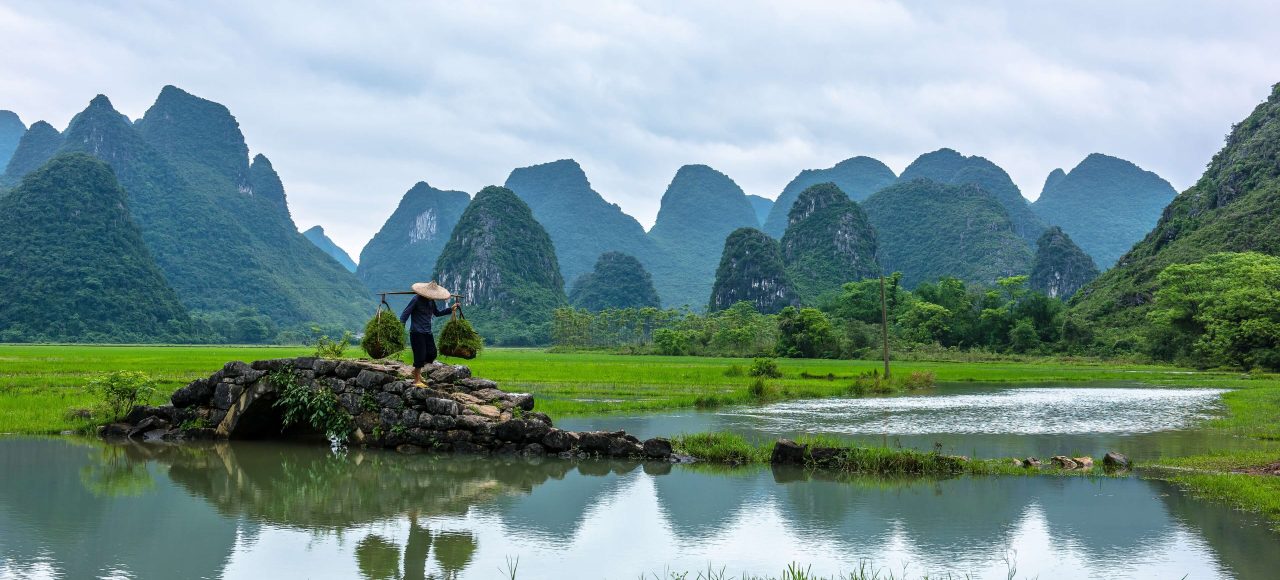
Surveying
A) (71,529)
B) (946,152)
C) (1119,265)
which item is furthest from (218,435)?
(946,152)

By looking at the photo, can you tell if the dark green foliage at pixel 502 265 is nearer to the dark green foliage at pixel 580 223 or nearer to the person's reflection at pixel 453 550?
the dark green foliage at pixel 580 223

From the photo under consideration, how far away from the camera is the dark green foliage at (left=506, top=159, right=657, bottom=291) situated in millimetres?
178750

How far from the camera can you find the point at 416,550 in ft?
18.0

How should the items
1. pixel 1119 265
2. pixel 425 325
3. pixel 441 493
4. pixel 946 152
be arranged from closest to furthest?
pixel 441 493, pixel 425 325, pixel 1119 265, pixel 946 152

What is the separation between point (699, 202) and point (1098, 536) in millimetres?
189665

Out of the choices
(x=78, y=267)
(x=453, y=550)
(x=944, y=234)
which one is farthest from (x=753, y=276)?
(x=453, y=550)

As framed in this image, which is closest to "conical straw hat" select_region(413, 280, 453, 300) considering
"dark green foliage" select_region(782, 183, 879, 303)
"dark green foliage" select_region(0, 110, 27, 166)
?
"dark green foliage" select_region(782, 183, 879, 303)

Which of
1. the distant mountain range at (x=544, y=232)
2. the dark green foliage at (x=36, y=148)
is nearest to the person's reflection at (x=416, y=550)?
the distant mountain range at (x=544, y=232)

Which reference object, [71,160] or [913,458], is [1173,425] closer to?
[913,458]

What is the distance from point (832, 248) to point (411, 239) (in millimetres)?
111593

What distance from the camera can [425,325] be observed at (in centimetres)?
995

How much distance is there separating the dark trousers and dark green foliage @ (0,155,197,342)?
203ft

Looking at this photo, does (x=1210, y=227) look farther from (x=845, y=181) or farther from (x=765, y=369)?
(x=845, y=181)

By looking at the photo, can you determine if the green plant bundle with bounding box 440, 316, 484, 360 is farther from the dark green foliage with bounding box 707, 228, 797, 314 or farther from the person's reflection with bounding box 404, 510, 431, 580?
the dark green foliage with bounding box 707, 228, 797, 314
